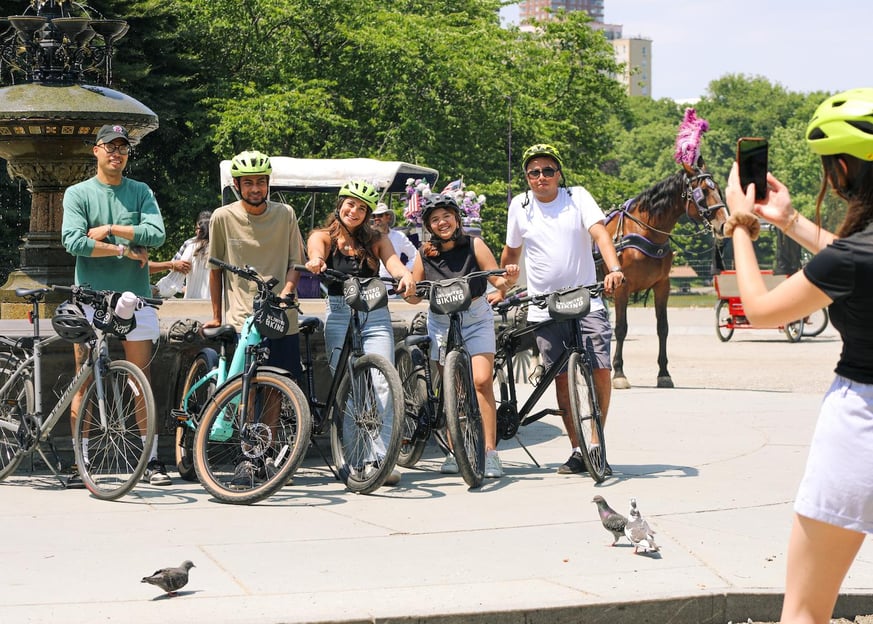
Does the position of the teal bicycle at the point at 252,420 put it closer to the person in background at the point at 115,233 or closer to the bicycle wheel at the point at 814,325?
the person in background at the point at 115,233

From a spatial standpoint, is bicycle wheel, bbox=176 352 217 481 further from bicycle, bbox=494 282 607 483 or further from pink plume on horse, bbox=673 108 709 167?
pink plume on horse, bbox=673 108 709 167

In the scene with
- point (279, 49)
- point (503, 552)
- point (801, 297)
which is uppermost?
point (279, 49)

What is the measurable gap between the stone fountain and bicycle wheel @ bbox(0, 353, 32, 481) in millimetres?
3009

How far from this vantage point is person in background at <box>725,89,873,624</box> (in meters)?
3.57

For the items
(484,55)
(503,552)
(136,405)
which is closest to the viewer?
(503,552)

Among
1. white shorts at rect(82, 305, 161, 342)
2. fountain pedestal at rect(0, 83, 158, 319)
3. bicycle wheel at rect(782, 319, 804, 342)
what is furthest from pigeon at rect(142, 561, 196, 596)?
bicycle wheel at rect(782, 319, 804, 342)

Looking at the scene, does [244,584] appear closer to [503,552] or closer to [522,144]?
[503,552]

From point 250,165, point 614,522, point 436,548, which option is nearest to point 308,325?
point 250,165

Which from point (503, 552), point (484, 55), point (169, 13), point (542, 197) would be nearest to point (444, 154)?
point (484, 55)

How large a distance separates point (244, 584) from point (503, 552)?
4.19 ft

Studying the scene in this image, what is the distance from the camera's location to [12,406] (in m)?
8.19

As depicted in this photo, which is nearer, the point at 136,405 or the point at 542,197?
the point at 136,405

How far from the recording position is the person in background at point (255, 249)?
814 cm

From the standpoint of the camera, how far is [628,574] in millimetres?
5805
